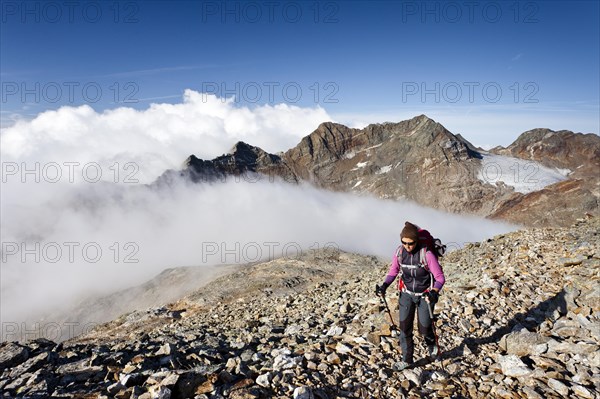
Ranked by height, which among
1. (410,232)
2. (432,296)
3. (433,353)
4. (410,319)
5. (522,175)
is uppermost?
(522,175)

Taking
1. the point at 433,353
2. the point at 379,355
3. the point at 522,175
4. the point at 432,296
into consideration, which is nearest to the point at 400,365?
the point at 379,355

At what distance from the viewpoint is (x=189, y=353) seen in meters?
8.49

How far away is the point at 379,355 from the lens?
8.39m

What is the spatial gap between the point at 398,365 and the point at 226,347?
4.56 m

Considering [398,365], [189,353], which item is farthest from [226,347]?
[398,365]

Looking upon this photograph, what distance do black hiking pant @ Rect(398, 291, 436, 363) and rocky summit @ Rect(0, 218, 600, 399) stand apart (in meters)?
0.45

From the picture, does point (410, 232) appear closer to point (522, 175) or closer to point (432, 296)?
point (432, 296)

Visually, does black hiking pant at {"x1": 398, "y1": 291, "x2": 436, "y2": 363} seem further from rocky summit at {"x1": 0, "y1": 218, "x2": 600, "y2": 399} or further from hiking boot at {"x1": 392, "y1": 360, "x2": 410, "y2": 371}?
rocky summit at {"x1": 0, "y1": 218, "x2": 600, "y2": 399}

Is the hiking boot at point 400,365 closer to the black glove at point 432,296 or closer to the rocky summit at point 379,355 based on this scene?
the rocky summit at point 379,355

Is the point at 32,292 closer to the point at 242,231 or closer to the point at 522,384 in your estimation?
the point at 242,231

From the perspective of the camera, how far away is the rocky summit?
6.70m

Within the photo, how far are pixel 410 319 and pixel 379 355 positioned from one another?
1.27 m

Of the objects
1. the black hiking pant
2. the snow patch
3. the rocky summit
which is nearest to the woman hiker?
the black hiking pant

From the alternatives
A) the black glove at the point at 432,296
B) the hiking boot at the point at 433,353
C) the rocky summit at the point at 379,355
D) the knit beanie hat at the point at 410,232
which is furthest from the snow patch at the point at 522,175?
the knit beanie hat at the point at 410,232
